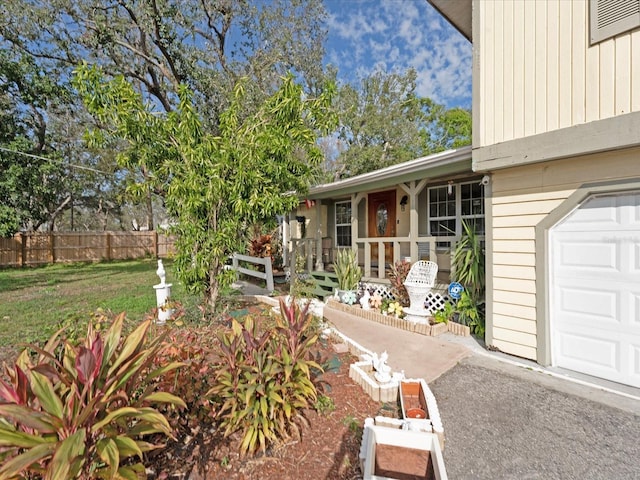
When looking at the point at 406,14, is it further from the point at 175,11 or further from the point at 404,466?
the point at 404,466

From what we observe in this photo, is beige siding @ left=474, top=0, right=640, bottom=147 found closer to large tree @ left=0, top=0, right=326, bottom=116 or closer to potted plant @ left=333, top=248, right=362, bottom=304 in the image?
potted plant @ left=333, top=248, right=362, bottom=304

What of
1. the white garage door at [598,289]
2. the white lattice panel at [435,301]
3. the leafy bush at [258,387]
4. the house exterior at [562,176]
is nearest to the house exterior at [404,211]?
the white lattice panel at [435,301]

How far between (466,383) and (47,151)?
2171cm

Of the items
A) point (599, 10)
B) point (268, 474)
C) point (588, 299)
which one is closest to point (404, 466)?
point (268, 474)

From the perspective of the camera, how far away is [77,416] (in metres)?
1.47

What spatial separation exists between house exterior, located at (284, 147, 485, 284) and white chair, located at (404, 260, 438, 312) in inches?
14.2

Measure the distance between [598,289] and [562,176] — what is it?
1387 millimetres

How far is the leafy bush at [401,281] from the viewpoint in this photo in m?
5.89

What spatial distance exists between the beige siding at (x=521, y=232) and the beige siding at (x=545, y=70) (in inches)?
20.7

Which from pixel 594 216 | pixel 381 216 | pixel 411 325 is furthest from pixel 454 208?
pixel 594 216

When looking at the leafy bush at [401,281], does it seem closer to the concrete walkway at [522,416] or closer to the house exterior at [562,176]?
the concrete walkway at [522,416]

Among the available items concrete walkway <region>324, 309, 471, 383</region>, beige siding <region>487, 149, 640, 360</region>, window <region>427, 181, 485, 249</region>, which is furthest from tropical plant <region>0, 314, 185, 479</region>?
window <region>427, 181, 485, 249</region>

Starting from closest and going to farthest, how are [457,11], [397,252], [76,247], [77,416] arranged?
1. [77,416]
2. [457,11]
3. [397,252]
4. [76,247]

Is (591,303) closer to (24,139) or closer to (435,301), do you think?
(435,301)
